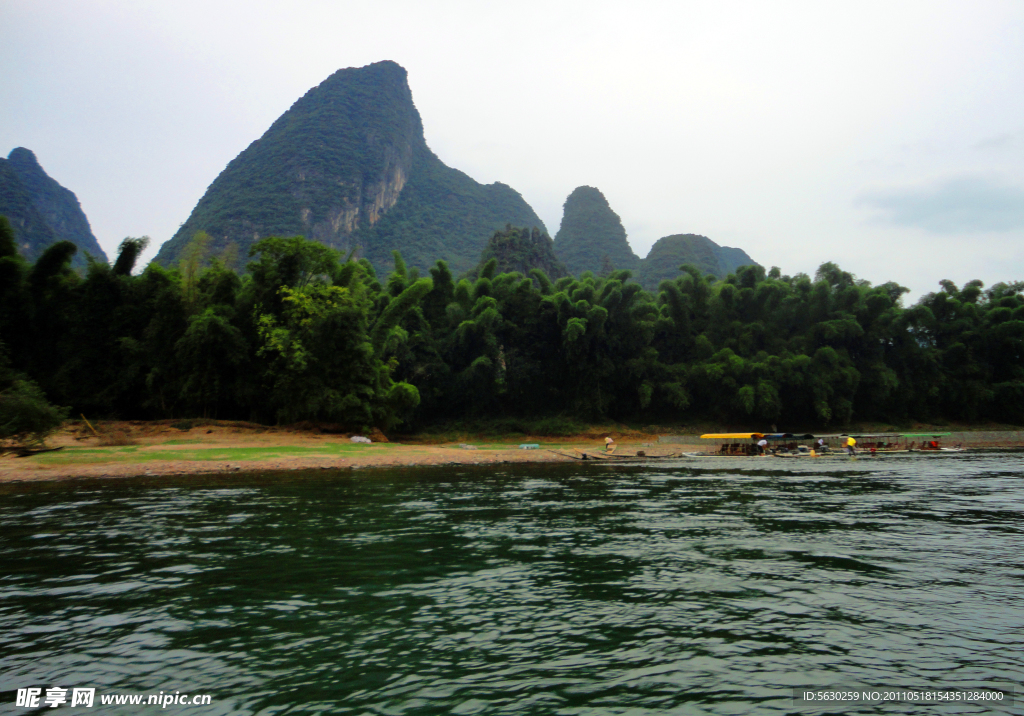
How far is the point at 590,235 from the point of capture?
171500 mm

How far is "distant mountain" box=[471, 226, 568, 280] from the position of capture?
332 feet

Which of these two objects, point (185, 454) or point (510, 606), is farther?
point (185, 454)

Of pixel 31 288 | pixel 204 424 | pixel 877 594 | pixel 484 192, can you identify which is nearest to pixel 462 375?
pixel 204 424

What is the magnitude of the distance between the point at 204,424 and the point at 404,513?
91.8ft

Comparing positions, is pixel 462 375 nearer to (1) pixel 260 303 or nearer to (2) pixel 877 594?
(1) pixel 260 303

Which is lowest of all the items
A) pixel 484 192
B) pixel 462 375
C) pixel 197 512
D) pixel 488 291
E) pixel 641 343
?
pixel 197 512

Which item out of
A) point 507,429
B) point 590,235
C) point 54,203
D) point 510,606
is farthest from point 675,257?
point 54,203

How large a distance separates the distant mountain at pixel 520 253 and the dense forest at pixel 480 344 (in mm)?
44480

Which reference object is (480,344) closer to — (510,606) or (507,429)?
(507,429)

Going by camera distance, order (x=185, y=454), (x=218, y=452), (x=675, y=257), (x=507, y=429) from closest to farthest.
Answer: (x=185, y=454) → (x=218, y=452) → (x=507, y=429) → (x=675, y=257)

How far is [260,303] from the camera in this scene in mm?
40219

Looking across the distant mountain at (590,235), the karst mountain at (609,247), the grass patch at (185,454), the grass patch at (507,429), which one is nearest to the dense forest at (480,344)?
the grass patch at (507,429)

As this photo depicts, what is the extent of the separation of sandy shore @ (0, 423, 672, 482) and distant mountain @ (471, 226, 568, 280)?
211ft

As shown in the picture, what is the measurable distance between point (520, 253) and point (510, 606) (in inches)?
3904
